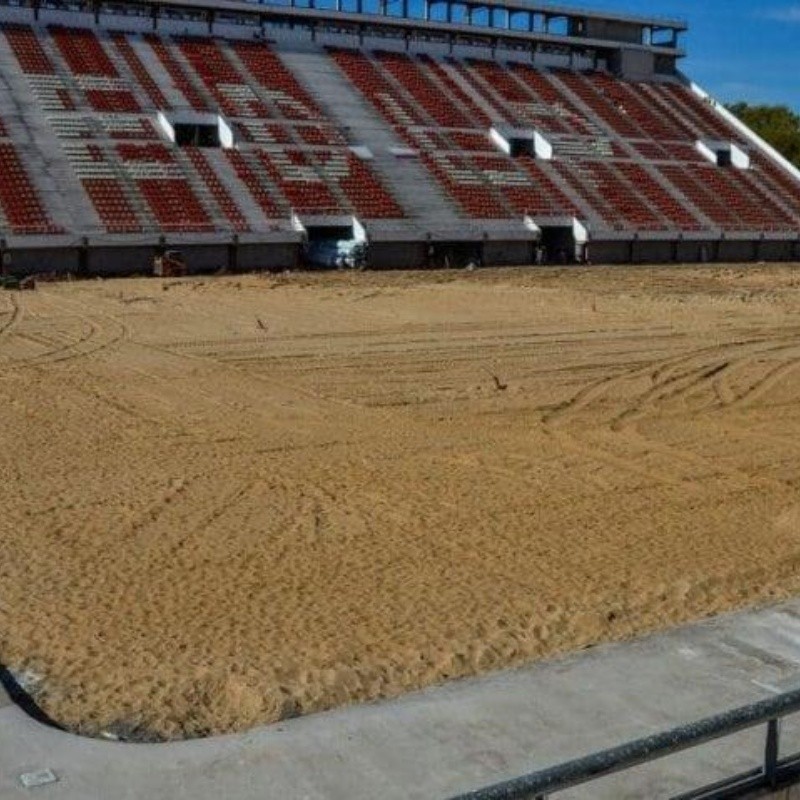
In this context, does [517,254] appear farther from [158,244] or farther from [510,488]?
[510,488]

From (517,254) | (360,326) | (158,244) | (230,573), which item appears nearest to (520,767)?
(230,573)

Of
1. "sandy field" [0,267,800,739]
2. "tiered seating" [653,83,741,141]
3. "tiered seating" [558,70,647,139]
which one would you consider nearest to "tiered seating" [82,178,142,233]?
"sandy field" [0,267,800,739]

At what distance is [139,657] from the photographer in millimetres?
7543

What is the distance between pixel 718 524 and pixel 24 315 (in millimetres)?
19331

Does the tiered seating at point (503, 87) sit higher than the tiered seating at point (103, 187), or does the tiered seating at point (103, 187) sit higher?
the tiered seating at point (503, 87)

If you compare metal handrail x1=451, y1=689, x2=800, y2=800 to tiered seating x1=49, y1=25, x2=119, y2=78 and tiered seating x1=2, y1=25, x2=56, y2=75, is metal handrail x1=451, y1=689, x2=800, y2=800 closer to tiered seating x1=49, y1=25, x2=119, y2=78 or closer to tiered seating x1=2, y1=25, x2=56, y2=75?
tiered seating x1=2, y1=25, x2=56, y2=75

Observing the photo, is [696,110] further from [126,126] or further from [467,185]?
[126,126]

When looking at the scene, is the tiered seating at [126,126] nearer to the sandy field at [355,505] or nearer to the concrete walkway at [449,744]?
the sandy field at [355,505]

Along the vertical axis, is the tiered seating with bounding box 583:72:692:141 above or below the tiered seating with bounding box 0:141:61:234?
above

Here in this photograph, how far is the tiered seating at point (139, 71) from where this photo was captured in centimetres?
4612

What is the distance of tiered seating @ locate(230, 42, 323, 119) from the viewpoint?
161 ft

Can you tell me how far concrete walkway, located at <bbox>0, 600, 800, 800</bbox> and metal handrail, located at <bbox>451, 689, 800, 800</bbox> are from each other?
741mm

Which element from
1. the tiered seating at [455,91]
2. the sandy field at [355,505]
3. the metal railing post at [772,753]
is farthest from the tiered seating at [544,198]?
the metal railing post at [772,753]

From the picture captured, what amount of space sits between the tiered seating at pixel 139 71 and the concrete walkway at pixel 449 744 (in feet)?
138
